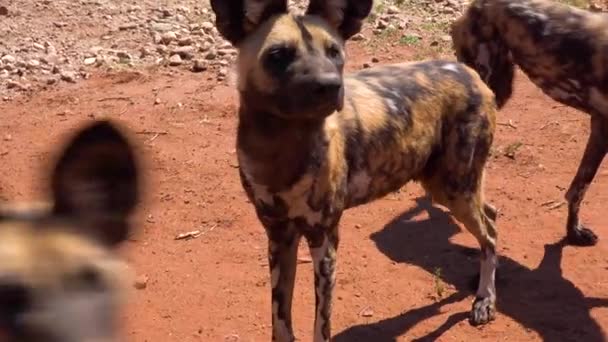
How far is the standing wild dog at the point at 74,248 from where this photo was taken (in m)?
1.84

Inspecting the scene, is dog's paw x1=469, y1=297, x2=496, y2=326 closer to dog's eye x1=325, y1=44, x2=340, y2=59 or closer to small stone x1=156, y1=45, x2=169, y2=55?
dog's eye x1=325, y1=44, x2=340, y2=59

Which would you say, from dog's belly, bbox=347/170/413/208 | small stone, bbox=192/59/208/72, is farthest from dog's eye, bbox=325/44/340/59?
small stone, bbox=192/59/208/72

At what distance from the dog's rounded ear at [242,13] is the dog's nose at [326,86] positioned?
0.45 meters

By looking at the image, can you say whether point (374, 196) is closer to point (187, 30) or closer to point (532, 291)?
point (532, 291)

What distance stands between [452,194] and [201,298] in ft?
4.68

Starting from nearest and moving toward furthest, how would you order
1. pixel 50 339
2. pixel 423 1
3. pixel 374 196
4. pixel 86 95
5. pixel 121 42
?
pixel 50 339, pixel 374 196, pixel 86 95, pixel 121 42, pixel 423 1

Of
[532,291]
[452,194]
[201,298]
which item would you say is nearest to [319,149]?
[452,194]

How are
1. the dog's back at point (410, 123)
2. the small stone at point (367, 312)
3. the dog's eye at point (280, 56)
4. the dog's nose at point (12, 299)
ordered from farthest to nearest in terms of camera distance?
the small stone at point (367, 312), the dog's back at point (410, 123), the dog's eye at point (280, 56), the dog's nose at point (12, 299)

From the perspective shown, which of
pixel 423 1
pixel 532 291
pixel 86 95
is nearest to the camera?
pixel 532 291

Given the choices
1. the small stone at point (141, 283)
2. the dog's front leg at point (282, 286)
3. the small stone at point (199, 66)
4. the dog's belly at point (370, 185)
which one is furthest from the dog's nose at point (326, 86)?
the small stone at point (199, 66)

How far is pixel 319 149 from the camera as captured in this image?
4039mm

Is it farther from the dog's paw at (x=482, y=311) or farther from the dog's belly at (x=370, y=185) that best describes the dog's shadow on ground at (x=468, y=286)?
the dog's belly at (x=370, y=185)

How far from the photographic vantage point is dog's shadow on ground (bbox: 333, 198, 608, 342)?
5.00m

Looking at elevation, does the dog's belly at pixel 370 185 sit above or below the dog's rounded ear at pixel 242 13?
below
